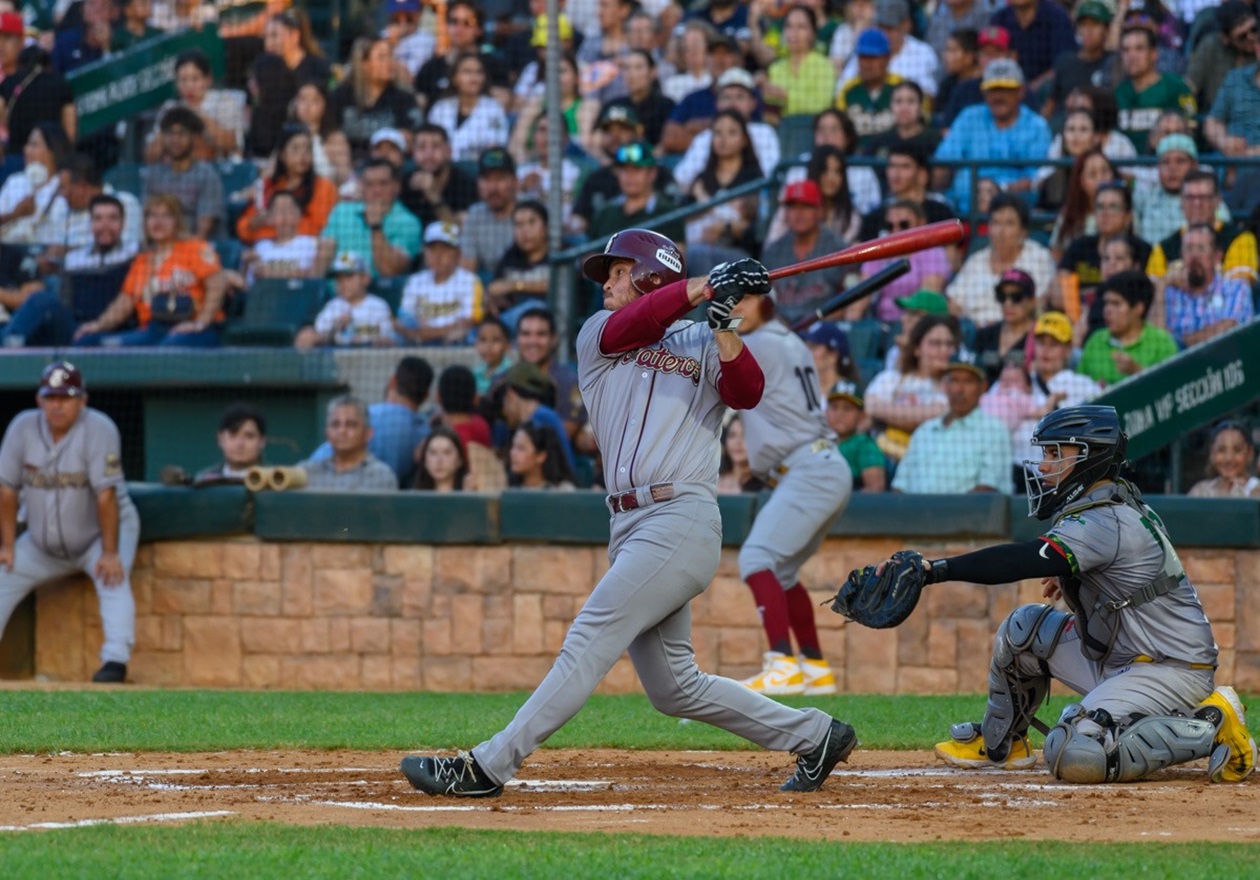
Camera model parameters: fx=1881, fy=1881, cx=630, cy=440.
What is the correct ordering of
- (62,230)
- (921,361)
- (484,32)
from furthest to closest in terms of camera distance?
(484,32) < (62,230) < (921,361)

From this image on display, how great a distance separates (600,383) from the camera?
5840 mm

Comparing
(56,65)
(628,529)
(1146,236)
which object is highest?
(56,65)

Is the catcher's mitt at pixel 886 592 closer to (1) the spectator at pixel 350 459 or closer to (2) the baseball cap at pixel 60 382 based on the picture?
(1) the spectator at pixel 350 459

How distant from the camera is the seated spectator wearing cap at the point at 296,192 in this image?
43.7 feet

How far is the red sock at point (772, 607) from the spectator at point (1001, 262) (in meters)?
2.93

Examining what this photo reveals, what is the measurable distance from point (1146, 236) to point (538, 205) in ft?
12.7

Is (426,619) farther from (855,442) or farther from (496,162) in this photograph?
(496,162)

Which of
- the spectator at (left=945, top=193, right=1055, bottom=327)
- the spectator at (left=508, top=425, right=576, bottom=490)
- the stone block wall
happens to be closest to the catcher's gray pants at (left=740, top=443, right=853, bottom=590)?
the stone block wall

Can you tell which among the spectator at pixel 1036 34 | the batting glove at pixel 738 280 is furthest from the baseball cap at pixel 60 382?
the spectator at pixel 1036 34

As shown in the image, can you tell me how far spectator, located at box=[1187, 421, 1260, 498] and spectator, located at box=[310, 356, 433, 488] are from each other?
14.9 feet

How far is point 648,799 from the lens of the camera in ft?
18.9

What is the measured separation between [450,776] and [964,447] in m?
5.61

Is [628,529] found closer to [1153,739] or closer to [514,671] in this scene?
[1153,739]

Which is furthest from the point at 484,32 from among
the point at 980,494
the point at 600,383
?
the point at 600,383
